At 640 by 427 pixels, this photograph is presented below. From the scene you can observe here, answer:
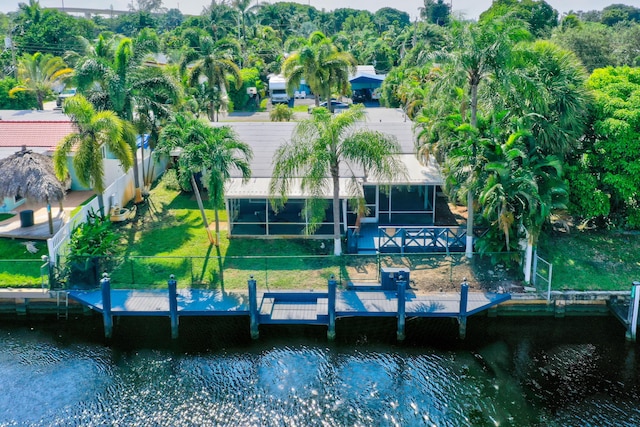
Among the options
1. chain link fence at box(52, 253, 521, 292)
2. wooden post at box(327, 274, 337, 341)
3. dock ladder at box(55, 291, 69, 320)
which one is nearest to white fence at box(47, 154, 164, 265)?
chain link fence at box(52, 253, 521, 292)

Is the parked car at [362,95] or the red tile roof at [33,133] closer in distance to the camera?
the red tile roof at [33,133]

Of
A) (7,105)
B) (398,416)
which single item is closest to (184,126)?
(398,416)

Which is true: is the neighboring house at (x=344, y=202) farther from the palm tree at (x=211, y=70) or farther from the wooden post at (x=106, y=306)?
the palm tree at (x=211, y=70)

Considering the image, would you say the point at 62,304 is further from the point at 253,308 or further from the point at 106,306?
the point at 253,308

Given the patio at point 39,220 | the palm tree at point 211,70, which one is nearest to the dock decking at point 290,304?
the patio at point 39,220

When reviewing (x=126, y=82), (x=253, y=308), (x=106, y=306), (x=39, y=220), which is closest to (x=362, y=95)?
(x=126, y=82)

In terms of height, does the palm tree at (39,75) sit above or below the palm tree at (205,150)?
above
